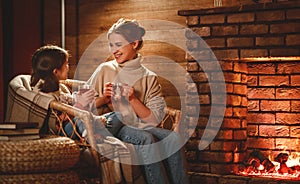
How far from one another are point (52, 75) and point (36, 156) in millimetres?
672

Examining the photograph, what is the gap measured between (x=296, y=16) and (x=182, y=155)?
1072 millimetres

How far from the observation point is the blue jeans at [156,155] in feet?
9.55

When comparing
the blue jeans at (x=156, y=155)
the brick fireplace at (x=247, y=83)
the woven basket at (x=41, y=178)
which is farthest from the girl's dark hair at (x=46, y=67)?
the brick fireplace at (x=247, y=83)

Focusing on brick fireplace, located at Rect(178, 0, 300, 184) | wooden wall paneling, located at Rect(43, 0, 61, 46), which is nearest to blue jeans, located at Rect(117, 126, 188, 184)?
brick fireplace, located at Rect(178, 0, 300, 184)

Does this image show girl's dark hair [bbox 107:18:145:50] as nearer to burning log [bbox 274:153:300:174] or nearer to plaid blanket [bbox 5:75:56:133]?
plaid blanket [bbox 5:75:56:133]

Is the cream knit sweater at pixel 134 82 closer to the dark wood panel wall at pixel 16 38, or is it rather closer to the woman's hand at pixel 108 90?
the woman's hand at pixel 108 90

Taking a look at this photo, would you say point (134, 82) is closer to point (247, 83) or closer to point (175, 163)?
point (175, 163)

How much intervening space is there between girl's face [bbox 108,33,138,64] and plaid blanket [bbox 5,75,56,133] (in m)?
0.57

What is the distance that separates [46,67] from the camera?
3.14 m

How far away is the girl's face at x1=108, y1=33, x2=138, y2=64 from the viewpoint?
3346mm

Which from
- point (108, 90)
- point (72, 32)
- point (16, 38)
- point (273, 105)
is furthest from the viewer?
point (72, 32)

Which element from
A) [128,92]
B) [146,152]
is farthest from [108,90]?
[146,152]

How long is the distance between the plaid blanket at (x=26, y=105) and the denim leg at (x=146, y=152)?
1.47ft

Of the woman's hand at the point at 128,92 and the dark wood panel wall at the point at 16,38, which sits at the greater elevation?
the dark wood panel wall at the point at 16,38
